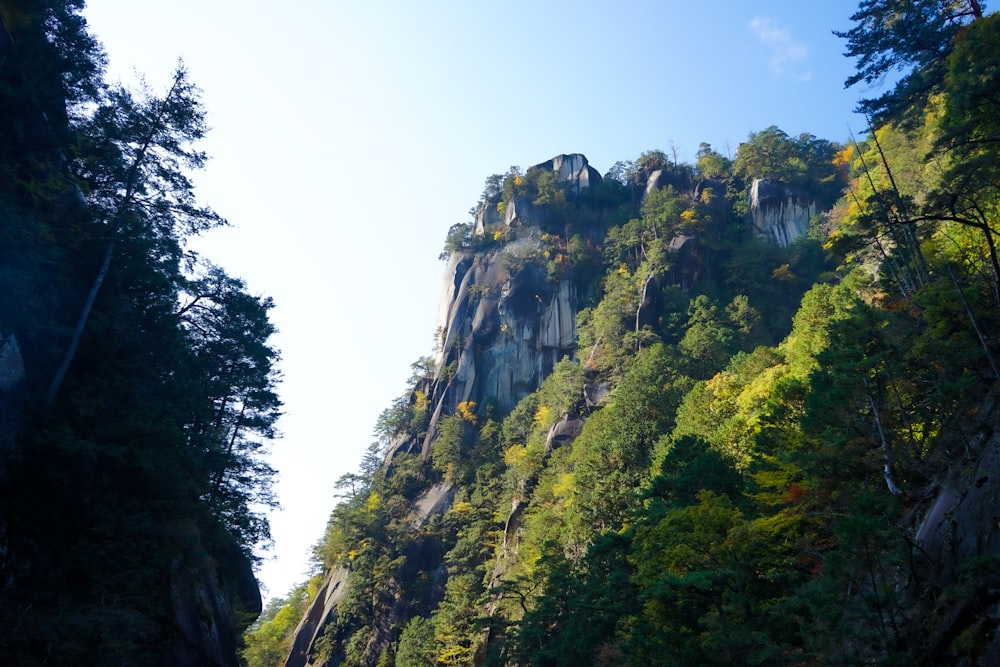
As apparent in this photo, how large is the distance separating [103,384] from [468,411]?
128 feet

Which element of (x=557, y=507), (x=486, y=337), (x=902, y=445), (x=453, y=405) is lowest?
(x=902, y=445)

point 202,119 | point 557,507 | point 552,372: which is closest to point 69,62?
point 202,119

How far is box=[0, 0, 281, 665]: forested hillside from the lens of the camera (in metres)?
13.0

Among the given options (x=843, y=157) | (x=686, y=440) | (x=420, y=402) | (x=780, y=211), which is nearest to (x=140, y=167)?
(x=686, y=440)

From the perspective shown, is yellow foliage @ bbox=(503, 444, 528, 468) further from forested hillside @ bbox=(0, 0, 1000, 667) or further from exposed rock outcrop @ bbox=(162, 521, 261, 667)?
exposed rock outcrop @ bbox=(162, 521, 261, 667)

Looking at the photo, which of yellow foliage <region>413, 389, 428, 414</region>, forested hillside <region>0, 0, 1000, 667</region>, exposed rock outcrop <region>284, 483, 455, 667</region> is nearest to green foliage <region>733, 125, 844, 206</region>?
forested hillside <region>0, 0, 1000, 667</region>

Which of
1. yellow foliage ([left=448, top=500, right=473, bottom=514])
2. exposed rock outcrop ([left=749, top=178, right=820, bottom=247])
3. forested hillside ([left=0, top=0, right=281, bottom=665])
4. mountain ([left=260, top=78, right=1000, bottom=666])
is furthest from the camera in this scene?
exposed rock outcrop ([left=749, top=178, right=820, bottom=247])

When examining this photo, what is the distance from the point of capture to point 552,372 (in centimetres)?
5225

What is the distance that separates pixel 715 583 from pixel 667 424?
19.6 meters

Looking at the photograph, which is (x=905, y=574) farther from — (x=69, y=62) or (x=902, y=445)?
(x=69, y=62)

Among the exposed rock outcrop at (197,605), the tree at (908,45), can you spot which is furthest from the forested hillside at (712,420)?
the exposed rock outcrop at (197,605)

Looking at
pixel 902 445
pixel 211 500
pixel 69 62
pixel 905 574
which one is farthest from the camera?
pixel 211 500

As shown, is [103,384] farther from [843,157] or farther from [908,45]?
[843,157]

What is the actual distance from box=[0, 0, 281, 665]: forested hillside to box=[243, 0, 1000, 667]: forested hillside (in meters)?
11.7
